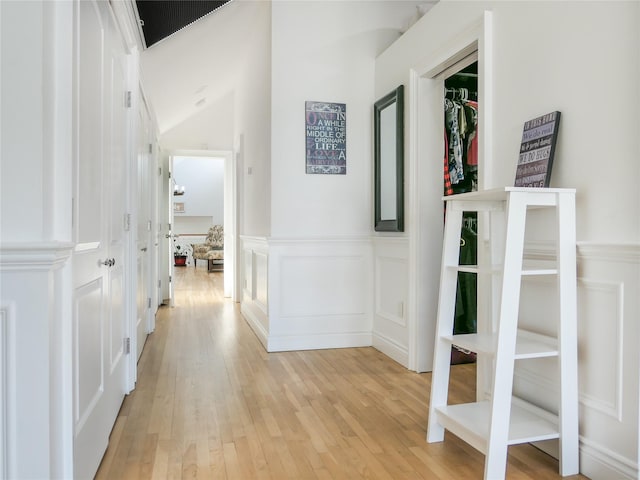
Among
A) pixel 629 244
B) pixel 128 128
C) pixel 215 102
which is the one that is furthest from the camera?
pixel 215 102

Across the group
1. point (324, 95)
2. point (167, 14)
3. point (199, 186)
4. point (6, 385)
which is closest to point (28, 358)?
point (6, 385)

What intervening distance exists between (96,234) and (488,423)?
1.68 m

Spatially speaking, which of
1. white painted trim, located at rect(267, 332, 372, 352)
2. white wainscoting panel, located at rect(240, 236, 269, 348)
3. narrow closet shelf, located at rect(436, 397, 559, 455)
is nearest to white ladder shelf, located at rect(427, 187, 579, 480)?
narrow closet shelf, located at rect(436, 397, 559, 455)

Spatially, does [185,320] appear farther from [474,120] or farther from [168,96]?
[474,120]

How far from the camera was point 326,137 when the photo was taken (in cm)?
365

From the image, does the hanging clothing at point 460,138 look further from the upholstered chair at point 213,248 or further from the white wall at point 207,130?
the upholstered chair at point 213,248

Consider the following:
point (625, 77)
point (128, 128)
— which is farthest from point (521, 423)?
point (128, 128)

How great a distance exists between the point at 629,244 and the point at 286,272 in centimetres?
245

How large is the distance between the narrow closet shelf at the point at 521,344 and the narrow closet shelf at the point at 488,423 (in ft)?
0.79

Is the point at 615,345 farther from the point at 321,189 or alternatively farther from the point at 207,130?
the point at 207,130

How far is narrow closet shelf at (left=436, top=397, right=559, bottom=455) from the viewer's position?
5.66 ft

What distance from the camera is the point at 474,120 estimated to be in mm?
3303

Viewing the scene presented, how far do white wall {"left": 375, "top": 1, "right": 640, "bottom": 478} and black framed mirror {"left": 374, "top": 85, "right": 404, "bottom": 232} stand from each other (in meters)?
1.10

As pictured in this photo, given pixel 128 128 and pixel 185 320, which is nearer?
pixel 128 128
